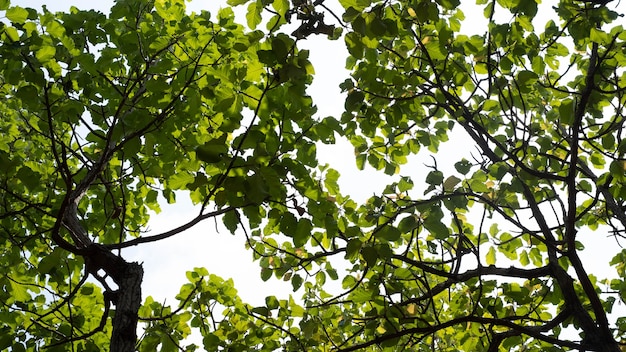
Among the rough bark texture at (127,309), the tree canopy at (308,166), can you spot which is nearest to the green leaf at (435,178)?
the tree canopy at (308,166)

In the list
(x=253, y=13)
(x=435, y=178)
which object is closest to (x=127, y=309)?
(x=253, y=13)

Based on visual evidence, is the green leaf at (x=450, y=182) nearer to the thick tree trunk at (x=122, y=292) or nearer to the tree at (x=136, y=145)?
the tree at (x=136, y=145)

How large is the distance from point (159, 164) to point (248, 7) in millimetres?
2295

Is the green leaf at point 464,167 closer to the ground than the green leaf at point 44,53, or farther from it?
closer to the ground

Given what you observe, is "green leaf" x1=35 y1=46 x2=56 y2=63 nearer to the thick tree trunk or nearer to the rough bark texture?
the thick tree trunk

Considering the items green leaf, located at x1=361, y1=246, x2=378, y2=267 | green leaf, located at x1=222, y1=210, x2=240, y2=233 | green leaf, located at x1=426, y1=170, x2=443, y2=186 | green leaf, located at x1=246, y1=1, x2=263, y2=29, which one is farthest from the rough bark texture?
green leaf, located at x1=426, y1=170, x2=443, y2=186

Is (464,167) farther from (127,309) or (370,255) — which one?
(127,309)

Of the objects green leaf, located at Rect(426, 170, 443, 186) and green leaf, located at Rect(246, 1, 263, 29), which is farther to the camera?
green leaf, located at Rect(426, 170, 443, 186)

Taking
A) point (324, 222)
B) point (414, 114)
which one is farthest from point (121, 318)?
point (414, 114)

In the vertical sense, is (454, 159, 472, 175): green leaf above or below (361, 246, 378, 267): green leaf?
above

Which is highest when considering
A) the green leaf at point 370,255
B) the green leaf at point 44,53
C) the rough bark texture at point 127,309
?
the green leaf at point 44,53

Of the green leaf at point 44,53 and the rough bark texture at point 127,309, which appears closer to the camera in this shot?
the rough bark texture at point 127,309

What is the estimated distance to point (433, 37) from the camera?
3756 millimetres

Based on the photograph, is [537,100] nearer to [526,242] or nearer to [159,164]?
[526,242]
